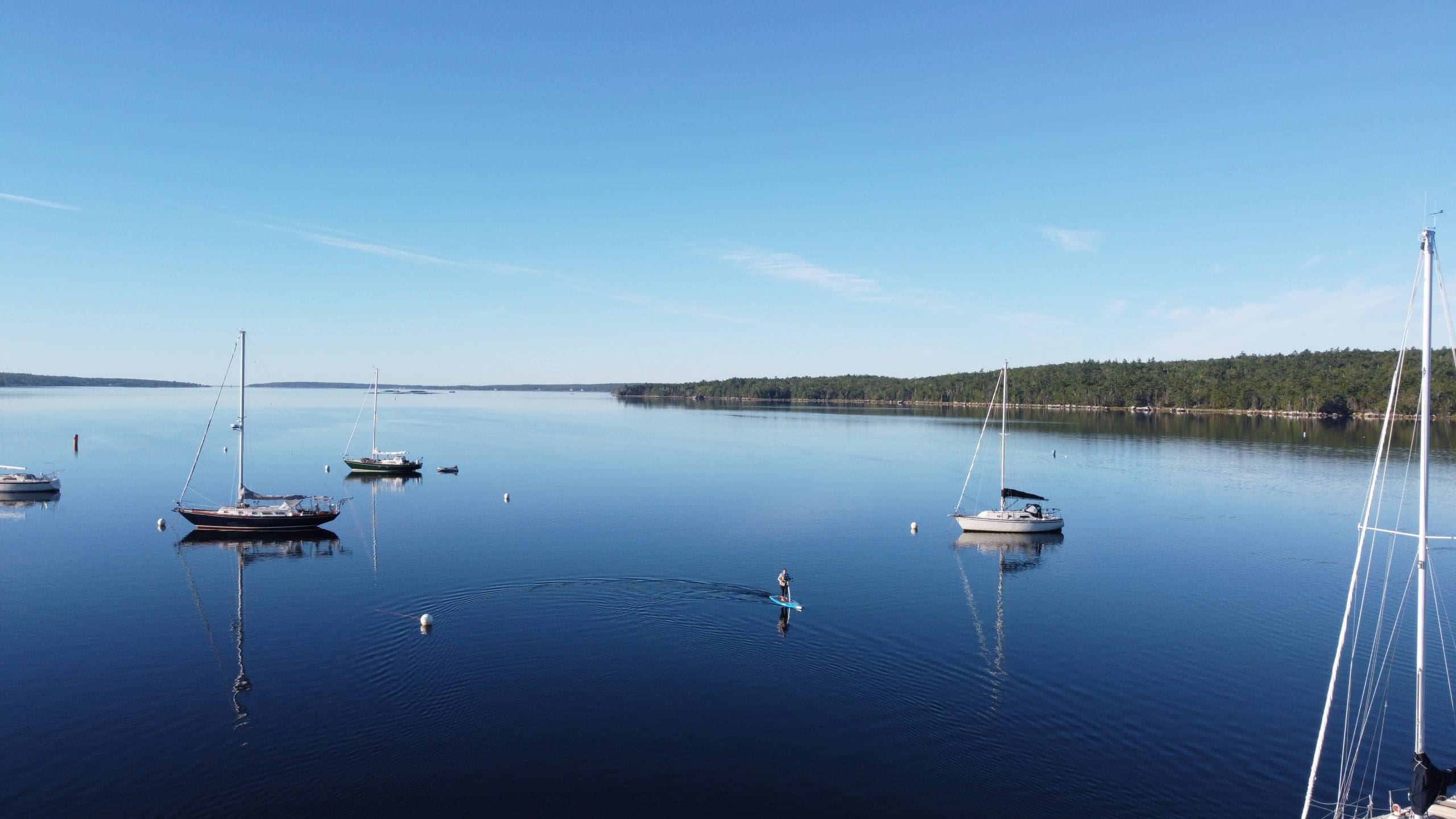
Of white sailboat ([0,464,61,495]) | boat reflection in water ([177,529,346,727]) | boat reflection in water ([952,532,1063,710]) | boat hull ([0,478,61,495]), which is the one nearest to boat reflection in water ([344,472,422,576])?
boat reflection in water ([177,529,346,727])

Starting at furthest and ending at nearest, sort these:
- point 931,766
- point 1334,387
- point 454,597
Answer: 1. point 1334,387
2. point 454,597
3. point 931,766

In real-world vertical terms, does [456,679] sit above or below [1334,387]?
below

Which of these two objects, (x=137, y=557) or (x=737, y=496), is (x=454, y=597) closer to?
(x=137, y=557)

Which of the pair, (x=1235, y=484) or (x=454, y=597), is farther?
(x=1235, y=484)

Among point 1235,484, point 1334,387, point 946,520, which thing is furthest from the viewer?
point 1334,387

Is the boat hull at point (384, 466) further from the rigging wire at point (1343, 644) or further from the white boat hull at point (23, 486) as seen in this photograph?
the rigging wire at point (1343, 644)

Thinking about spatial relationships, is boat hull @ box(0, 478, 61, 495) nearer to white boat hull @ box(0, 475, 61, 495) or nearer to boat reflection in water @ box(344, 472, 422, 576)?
white boat hull @ box(0, 475, 61, 495)

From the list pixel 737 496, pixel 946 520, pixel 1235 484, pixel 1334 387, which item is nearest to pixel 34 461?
pixel 737 496
